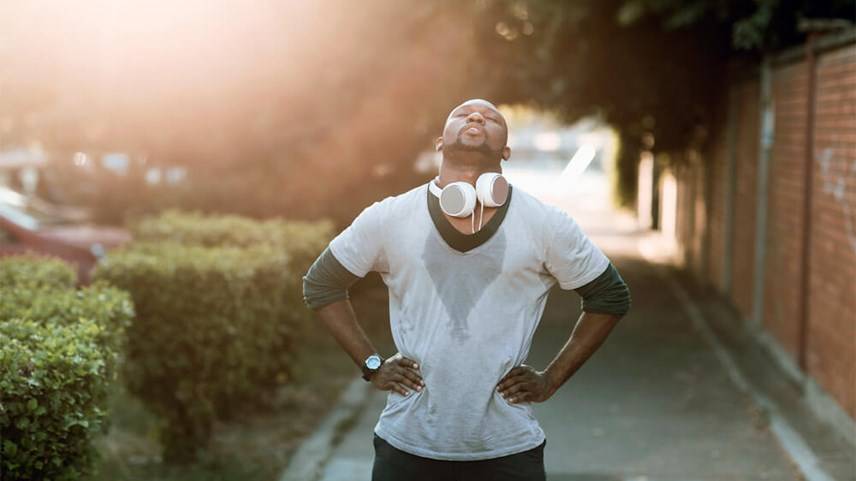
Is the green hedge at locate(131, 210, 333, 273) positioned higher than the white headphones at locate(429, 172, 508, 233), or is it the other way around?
the white headphones at locate(429, 172, 508, 233)

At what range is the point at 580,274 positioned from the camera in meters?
3.73

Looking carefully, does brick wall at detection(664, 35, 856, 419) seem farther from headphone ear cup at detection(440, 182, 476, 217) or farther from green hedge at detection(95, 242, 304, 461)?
headphone ear cup at detection(440, 182, 476, 217)

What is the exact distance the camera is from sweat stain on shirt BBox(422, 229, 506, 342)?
11.8ft

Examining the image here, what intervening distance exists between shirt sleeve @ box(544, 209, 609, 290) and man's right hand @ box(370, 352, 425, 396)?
19.8 inches

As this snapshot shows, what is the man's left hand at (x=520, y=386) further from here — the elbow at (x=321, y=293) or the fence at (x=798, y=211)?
the fence at (x=798, y=211)

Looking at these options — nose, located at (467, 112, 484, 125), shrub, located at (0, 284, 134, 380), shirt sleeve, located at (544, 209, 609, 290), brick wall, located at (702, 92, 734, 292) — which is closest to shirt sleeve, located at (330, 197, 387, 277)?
nose, located at (467, 112, 484, 125)

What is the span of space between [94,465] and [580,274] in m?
2.12

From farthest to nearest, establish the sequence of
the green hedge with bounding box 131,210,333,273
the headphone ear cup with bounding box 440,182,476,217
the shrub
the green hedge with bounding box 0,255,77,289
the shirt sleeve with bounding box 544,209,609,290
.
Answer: the green hedge with bounding box 131,210,333,273 < the green hedge with bounding box 0,255,77,289 < the shrub < the shirt sleeve with bounding box 544,209,609,290 < the headphone ear cup with bounding box 440,182,476,217

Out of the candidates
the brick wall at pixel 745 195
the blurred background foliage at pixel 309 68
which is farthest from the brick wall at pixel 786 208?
the brick wall at pixel 745 195

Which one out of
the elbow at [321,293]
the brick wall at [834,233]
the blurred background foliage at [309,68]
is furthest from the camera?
the blurred background foliage at [309,68]

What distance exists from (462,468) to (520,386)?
0.97 ft

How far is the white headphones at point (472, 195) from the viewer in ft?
11.7

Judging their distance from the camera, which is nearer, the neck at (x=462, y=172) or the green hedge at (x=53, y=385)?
the neck at (x=462, y=172)

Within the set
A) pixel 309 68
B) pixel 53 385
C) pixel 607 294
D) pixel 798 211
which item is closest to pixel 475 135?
pixel 607 294
